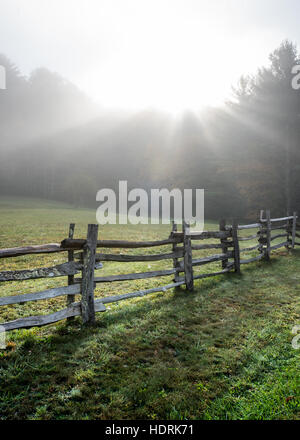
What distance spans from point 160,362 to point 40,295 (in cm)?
218

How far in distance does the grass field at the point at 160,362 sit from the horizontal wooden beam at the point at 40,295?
634 mm

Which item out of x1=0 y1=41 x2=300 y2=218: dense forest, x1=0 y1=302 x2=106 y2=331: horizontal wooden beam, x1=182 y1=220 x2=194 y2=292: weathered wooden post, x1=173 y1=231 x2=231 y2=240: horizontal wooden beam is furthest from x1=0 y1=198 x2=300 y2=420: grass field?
x1=0 y1=41 x2=300 y2=218: dense forest

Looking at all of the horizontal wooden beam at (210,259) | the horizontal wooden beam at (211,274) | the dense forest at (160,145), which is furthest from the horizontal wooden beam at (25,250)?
the dense forest at (160,145)

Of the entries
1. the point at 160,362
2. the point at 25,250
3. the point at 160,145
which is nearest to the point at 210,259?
the point at 160,362

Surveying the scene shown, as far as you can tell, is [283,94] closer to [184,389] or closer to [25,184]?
[184,389]

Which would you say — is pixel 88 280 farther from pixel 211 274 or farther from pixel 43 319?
pixel 211 274

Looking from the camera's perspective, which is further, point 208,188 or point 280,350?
point 208,188

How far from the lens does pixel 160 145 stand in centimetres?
4312

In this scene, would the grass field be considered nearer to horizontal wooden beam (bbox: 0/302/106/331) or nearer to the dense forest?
horizontal wooden beam (bbox: 0/302/106/331)

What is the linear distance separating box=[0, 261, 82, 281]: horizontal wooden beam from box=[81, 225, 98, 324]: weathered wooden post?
0.57ft

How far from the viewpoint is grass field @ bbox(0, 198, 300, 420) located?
2.67 metres

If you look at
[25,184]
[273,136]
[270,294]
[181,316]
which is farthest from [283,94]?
[25,184]
